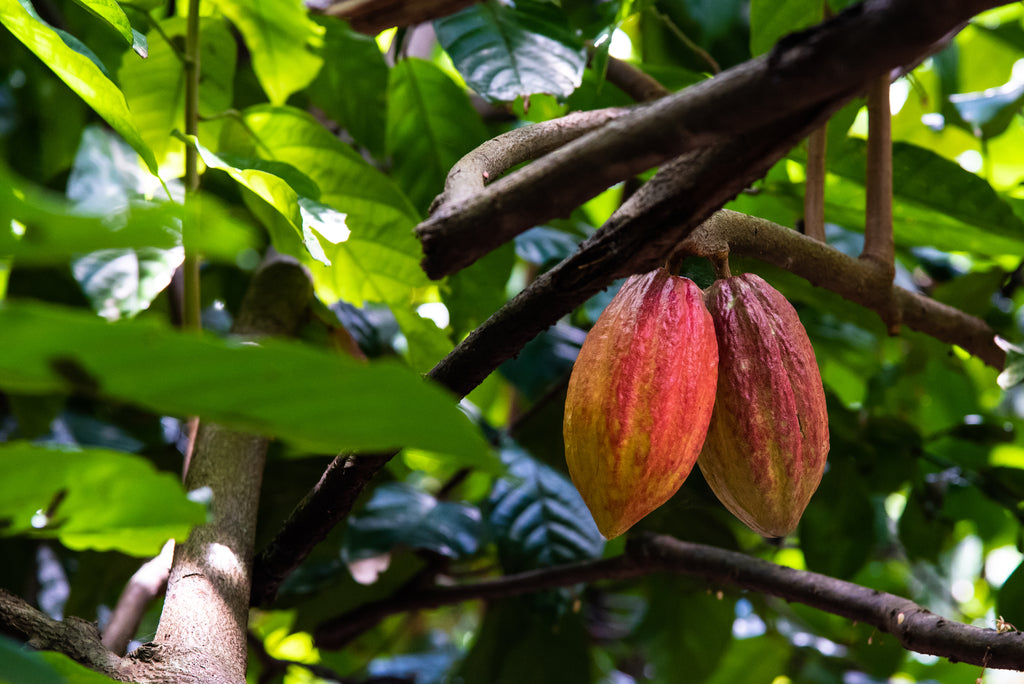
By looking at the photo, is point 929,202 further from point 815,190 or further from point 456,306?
point 456,306

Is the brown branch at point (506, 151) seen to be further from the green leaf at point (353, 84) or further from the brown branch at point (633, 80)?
the green leaf at point (353, 84)

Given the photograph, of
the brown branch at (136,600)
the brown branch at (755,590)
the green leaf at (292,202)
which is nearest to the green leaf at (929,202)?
the brown branch at (755,590)

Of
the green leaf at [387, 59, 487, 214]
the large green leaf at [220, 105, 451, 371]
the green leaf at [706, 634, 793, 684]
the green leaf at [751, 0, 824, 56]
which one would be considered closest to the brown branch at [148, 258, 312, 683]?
the large green leaf at [220, 105, 451, 371]

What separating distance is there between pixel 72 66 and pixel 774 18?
62 cm

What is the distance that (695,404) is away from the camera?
498mm

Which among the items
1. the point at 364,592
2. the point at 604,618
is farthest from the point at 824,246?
the point at 604,618

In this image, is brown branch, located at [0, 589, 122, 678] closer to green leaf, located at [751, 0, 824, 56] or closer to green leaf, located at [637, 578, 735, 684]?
green leaf, located at [751, 0, 824, 56]

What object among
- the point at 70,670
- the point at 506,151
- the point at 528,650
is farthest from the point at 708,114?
the point at 528,650

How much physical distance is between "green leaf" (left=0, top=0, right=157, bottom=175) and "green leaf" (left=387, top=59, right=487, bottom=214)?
0.44 metres

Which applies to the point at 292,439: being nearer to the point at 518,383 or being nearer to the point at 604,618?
the point at 518,383

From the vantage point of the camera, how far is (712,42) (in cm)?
130

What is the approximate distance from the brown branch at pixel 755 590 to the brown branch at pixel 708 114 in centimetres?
40

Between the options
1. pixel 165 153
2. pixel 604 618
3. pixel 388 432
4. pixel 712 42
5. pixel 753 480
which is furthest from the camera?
pixel 604 618

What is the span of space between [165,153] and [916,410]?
3.74 feet
